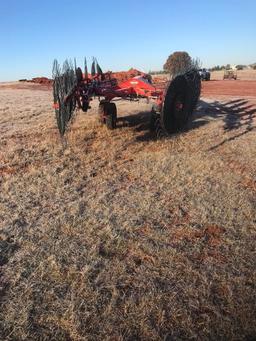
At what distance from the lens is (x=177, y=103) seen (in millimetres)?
9562

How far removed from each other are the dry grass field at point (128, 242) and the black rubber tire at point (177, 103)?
0.62m

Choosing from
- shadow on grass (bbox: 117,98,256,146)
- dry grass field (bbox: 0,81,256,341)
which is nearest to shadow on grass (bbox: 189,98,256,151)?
shadow on grass (bbox: 117,98,256,146)

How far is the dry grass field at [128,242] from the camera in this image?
11.9 feet

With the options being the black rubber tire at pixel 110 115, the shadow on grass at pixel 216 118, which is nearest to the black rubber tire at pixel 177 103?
the shadow on grass at pixel 216 118

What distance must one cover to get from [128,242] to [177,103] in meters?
5.50

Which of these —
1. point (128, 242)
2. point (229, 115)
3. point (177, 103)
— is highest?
point (177, 103)

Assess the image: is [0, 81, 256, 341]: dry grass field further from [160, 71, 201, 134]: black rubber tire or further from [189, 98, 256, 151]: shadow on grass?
[189, 98, 256, 151]: shadow on grass

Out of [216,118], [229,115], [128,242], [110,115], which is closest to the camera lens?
[128,242]

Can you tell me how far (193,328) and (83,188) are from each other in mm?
3905

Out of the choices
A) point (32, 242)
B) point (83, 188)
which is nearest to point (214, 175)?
point (83, 188)

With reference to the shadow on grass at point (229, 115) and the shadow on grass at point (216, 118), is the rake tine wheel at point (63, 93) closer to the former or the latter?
the shadow on grass at point (216, 118)

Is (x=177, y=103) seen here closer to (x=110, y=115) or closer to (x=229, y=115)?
(x=110, y=115)

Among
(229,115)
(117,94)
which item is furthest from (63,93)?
(229,115)

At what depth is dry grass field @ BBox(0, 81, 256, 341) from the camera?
3.62m
